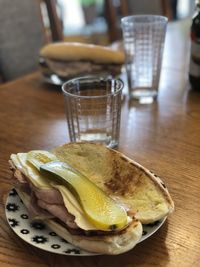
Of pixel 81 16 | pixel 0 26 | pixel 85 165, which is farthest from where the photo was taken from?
pixel 81 16

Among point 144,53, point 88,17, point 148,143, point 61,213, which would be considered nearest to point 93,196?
point 61,213

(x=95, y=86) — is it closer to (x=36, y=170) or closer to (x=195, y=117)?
(x=195, y=117)

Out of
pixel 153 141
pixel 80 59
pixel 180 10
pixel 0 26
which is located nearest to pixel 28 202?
pixel 153 141

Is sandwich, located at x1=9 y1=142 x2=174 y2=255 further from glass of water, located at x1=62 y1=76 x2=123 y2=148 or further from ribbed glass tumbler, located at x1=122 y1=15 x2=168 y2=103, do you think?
ribbed glass tumbler, located at x1=122 y1=15 x2=168 y2=103

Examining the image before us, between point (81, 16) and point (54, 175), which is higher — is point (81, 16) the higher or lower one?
the lower one

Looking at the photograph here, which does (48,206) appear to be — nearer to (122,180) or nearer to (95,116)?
(122,180)

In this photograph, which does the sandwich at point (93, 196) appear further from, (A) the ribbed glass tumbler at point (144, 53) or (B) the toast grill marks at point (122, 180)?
(A) the ribbed glass tumbler at point (144, 53)

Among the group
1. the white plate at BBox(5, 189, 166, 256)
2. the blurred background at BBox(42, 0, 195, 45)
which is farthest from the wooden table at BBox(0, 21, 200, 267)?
the blurred background at BBox(42, 0, 195, 45)

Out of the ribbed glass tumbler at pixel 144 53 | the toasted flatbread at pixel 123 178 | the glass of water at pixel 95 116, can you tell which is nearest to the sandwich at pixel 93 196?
the toasted flatbread at pixel 123 178
